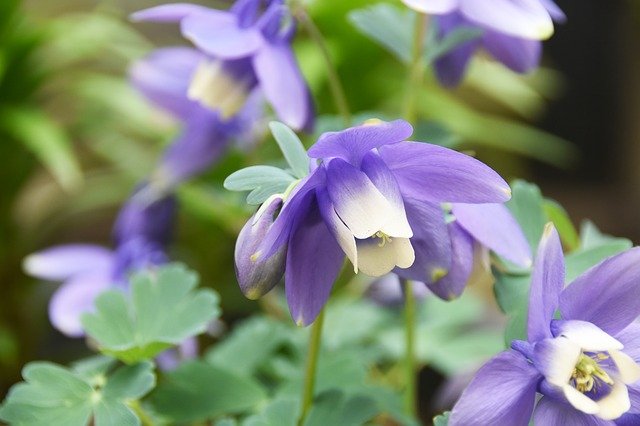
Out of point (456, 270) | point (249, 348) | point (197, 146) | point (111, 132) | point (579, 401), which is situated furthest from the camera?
point (111, 132)

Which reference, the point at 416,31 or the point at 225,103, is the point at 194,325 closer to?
the point at 225,103

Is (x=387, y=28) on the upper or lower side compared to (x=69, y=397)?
upper

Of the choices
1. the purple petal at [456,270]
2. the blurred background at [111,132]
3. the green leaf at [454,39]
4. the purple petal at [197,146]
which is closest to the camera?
the purple petal at [456,270]

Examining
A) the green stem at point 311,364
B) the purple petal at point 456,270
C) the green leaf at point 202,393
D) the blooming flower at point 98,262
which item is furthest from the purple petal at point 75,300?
the purple petal at point 456,270

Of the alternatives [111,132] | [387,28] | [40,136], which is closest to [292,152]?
[387,28]

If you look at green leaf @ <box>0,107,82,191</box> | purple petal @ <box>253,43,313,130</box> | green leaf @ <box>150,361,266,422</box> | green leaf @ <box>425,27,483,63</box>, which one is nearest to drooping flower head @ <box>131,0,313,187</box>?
purple petal @ <box>253,43,313,130</box>

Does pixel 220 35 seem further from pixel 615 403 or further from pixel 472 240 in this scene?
pixel 615 403

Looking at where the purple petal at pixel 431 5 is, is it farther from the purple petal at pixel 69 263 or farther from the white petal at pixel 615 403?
the purple petal at pixel 69 263
